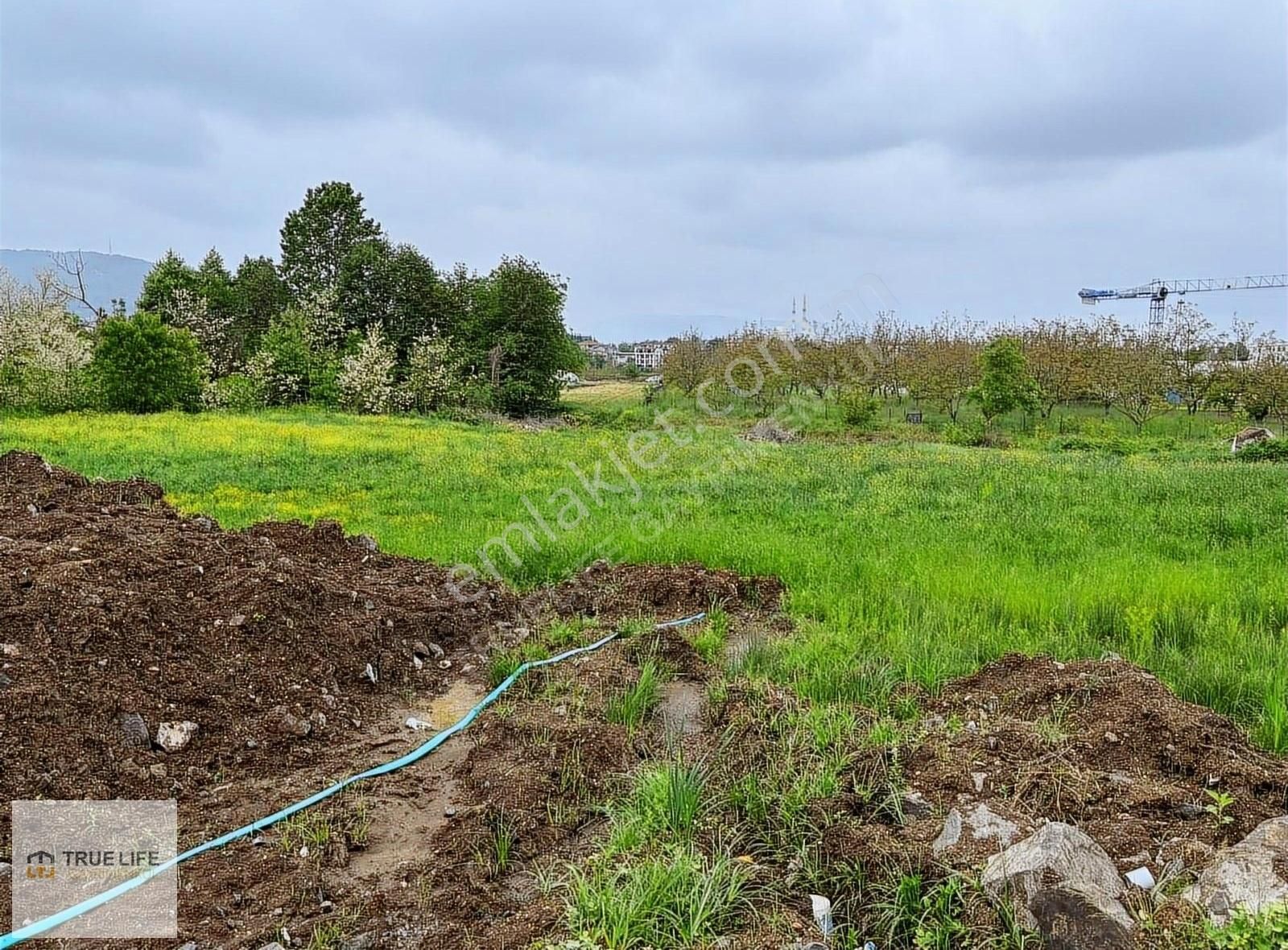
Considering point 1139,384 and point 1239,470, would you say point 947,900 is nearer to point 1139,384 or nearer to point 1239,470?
point 1239,470

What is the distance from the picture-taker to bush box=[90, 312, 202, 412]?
24.3 metres

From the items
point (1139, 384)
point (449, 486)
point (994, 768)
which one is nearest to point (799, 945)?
point (994, 768)

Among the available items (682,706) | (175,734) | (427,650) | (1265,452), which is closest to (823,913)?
(682,706)

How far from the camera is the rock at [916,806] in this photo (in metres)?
3.19

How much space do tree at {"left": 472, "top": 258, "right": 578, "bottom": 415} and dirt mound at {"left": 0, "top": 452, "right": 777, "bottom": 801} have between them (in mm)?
28389

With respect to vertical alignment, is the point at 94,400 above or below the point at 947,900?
above

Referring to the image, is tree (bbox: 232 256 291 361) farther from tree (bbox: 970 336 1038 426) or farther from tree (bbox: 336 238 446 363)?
tree (bbox: 970 336 1038 426)

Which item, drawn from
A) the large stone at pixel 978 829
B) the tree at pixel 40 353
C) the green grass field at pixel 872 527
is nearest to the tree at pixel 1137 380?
the green grass field at pixel 872 527

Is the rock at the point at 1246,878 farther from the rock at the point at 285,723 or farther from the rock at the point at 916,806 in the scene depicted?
the rock at the point at 285,723

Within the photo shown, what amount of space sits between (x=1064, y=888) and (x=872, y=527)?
678 centimetres

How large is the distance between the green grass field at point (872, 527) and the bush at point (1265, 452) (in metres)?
1.84

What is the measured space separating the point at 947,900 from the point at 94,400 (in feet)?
95.2

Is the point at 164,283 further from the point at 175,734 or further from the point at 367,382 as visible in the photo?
the point at 175,734

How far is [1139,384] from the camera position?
2866 centimetres
